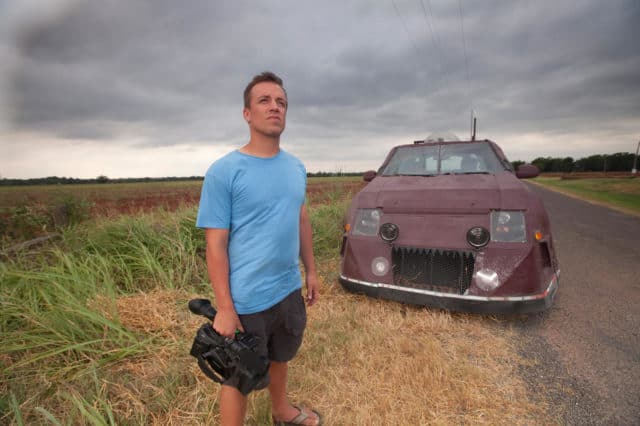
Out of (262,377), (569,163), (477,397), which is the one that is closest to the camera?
(262,377)

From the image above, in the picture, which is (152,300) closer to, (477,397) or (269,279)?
(269,279)

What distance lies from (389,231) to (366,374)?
3.93ft

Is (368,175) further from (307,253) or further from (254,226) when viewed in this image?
(254,226)

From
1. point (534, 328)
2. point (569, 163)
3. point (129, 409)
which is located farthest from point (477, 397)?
point (569, 163)

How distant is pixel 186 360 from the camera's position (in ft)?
7.14

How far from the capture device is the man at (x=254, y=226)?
1.19 meters

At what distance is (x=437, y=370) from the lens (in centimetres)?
203

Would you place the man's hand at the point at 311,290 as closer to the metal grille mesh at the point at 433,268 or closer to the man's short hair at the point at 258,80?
the man's short hair at the point at 258,80

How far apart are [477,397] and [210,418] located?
4.91 ft

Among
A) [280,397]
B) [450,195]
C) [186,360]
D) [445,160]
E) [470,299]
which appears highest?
[445,160]

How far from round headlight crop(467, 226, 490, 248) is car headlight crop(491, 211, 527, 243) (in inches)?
2.2

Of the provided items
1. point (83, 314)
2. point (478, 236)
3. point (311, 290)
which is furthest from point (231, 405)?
point (478, 236)

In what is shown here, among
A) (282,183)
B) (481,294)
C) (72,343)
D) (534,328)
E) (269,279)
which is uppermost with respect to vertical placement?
(282,183)

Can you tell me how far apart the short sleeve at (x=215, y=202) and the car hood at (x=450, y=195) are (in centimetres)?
195
